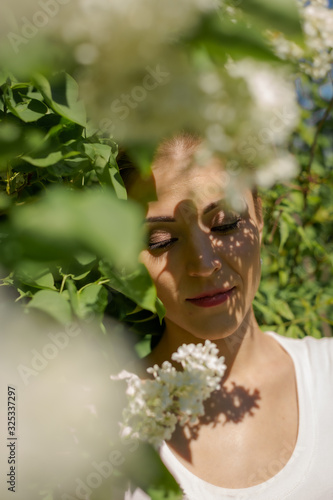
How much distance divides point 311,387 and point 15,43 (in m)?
1.22

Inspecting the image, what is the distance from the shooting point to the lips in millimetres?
1051

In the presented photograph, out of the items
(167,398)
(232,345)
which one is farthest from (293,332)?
(167,398)

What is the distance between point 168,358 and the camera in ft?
4.33

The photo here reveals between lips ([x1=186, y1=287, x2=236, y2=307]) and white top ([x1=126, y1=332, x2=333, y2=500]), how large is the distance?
0.36 meters

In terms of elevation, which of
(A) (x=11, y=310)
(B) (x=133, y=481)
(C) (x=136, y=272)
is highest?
(C) (x=136, y=272)

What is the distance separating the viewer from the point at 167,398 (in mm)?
787

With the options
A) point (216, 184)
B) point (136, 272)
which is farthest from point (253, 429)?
point (136, 272)

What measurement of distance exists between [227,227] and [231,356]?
1.36ft

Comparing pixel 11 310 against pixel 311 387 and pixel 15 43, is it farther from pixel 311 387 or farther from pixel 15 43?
pixel 311 387

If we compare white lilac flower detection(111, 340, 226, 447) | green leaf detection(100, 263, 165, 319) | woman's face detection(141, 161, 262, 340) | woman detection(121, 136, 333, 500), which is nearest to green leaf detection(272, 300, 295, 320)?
woman detection(121, 136, 333, 500)

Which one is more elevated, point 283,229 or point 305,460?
point 283,229

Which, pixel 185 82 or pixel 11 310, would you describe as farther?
pixel 11 310

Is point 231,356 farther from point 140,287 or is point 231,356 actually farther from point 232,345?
point 140,287

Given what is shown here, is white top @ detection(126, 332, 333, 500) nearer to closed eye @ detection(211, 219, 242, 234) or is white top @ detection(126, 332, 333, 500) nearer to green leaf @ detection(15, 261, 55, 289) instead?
closed eye @ detection(211, 219, 242, 234)
